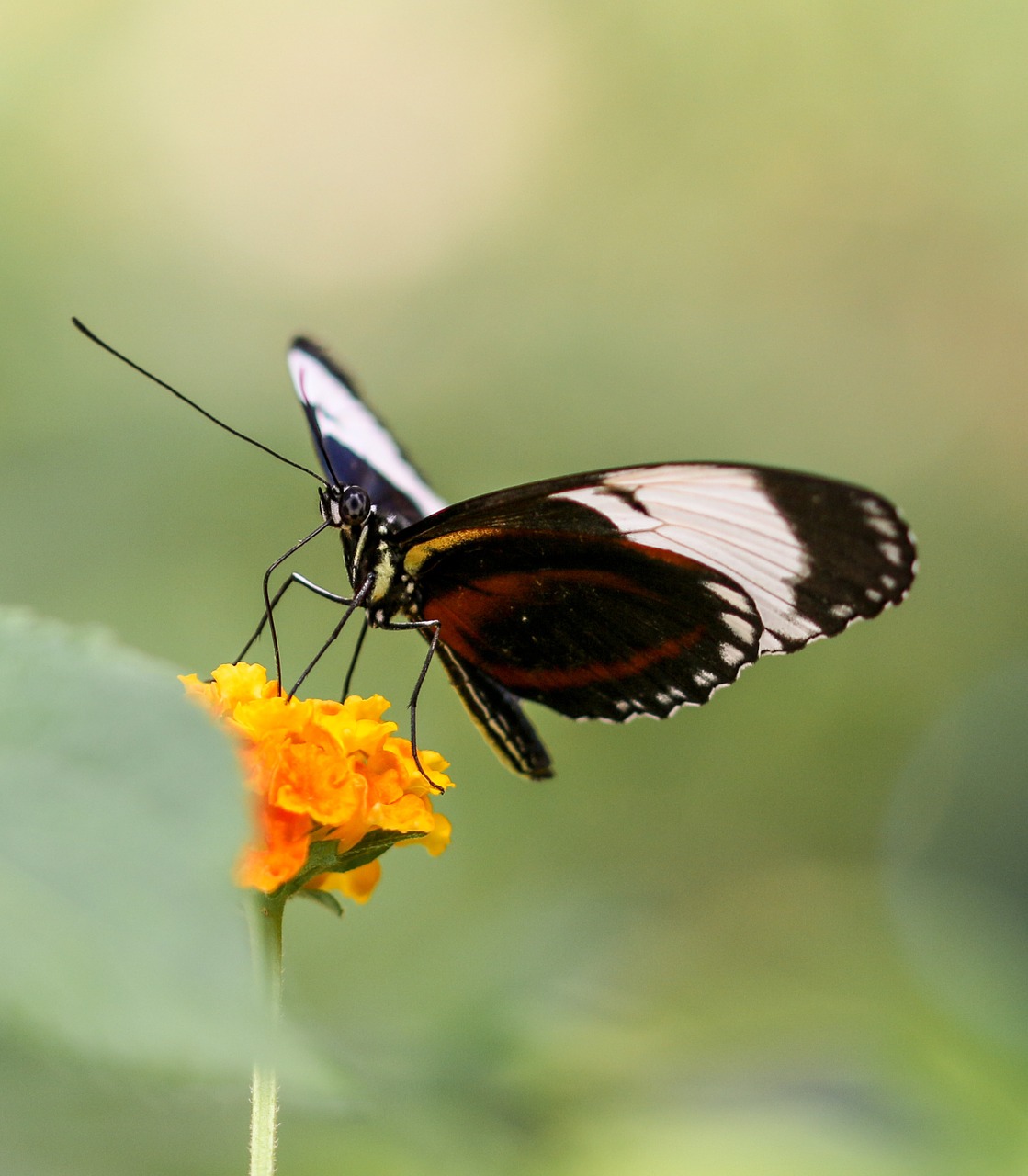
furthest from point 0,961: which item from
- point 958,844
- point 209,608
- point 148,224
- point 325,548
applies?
point 148,224

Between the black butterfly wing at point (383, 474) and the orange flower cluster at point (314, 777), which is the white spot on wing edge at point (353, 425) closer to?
the black butterfly wing at point (383, 474)

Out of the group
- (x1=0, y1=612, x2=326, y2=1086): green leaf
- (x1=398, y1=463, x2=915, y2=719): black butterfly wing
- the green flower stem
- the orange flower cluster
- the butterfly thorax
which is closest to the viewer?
(x1=0, y1=612, x2=326, y2=1086): green leaf

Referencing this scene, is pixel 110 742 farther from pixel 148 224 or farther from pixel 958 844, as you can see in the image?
pixel 148 224

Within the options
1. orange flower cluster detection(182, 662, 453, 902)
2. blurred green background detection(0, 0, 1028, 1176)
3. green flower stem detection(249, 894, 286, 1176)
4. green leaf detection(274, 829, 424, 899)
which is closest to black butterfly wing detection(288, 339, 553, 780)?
blurred green background detection(0, 0, 1028, 1176)

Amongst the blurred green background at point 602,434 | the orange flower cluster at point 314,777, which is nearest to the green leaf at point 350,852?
the orange flower cluster at point 314,777

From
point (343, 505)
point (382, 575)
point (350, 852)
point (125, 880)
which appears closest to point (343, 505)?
point (343, 505)

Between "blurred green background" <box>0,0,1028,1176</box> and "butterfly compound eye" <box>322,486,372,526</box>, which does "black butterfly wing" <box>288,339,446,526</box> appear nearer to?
"butterfly compound eye" <box>322,486,372,526</box>

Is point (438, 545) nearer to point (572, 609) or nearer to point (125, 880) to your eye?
point (572, 609)
